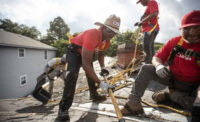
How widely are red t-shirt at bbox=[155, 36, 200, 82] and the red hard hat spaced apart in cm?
33

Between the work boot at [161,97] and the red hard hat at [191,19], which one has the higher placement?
the red hard hat at [191,19]

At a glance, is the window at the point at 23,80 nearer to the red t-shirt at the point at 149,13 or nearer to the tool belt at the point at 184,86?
the red t-shirt at the point at 149,13

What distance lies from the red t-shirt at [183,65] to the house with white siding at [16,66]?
12.5 m

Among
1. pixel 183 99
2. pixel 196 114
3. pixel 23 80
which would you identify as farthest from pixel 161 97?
pixel 23 80

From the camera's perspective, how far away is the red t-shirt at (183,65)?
1844mm

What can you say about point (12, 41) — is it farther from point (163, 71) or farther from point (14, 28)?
point (14, 28)

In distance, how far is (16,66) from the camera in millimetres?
12320

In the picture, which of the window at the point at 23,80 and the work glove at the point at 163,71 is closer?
the work glove at the point at 163,71

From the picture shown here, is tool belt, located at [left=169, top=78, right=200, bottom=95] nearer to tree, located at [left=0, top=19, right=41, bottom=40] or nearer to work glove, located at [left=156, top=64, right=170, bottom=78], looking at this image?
work glove, located at [left=156, top=64, right=170, bottom=78]

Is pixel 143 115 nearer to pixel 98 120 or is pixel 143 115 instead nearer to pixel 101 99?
pixel 98 120

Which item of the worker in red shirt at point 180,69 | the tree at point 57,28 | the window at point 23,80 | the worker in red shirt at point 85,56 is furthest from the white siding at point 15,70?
the tree at point 57,28

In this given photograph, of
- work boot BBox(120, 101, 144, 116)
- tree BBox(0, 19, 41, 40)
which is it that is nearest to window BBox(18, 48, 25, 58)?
work boot BBox(120, 101, 144, 116)

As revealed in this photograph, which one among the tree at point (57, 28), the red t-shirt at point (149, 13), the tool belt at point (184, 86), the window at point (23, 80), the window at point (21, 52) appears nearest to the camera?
the tool belt at point (184, 86)

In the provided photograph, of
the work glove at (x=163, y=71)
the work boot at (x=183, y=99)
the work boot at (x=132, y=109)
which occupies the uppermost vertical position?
the work glove at (x=163, y=71)
